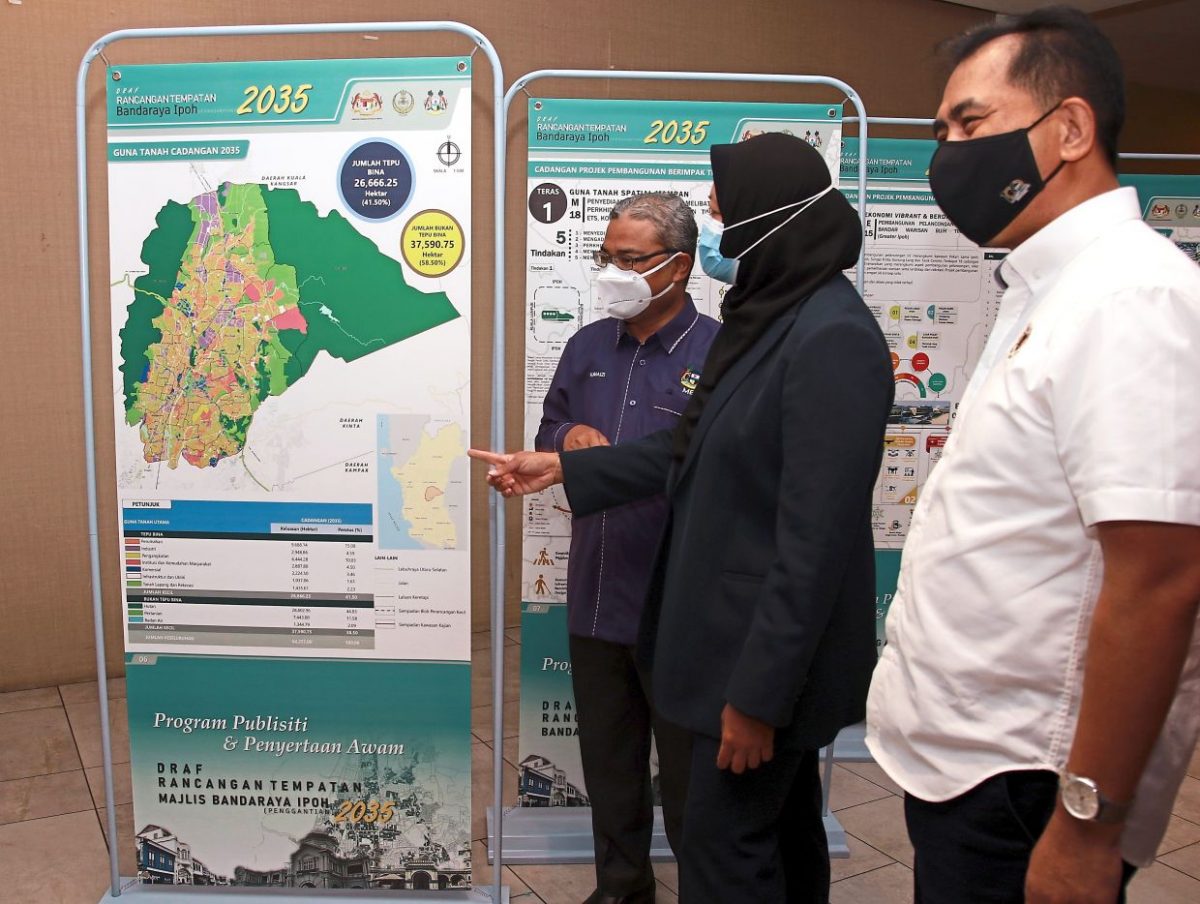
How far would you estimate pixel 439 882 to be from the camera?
2.21 metres

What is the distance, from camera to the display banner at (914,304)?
10.0 feet

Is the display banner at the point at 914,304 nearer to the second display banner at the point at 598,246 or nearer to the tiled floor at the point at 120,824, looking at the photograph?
the second display banner at the point at 598,246

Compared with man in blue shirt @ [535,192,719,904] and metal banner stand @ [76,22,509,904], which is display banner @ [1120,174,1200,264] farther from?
metal banner stand @ [76,22,509,904]

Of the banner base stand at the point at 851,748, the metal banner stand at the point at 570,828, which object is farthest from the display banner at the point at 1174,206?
the banner base stand at the point at 851,748

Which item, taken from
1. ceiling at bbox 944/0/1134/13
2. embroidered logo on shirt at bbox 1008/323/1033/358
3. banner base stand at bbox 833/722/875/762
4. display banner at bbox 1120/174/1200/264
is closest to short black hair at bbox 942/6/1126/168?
embroidered logo on shirt at bbox 1008/323/1033/358

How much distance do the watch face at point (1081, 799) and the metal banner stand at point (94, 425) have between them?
1333 millimetres

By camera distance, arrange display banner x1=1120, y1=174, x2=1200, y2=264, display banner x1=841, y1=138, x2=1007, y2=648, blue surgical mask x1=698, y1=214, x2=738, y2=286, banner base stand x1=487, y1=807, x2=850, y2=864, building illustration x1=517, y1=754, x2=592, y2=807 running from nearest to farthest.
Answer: blue surgical mask x1=698, y1=214, x2=738, y2=286 < banner base stand x1=487, y1=807, x2=850, y2=864 < building illustration x1=517, y1=754, x2=592, y2=807 < display banner x1=841, y1=138, x2=1007, y2=648 < display banner x1=1120, y1=174, x2=1200, y2=264

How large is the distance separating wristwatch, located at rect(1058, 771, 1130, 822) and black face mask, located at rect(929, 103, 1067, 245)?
0.69 m

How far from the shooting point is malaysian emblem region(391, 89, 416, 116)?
198 centimetres

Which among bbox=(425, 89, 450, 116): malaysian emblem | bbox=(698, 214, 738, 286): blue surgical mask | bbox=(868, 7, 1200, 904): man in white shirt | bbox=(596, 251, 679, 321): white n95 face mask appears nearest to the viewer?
bbox=(868, 7, 1200, 904): man in white shirt

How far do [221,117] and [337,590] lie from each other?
3.44 feet

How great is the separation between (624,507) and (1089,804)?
1249 mm

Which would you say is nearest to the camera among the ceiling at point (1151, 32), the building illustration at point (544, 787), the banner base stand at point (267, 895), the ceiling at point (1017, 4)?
the banner base stand at point (267, 895)

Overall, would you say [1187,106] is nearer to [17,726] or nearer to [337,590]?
[337,590]
